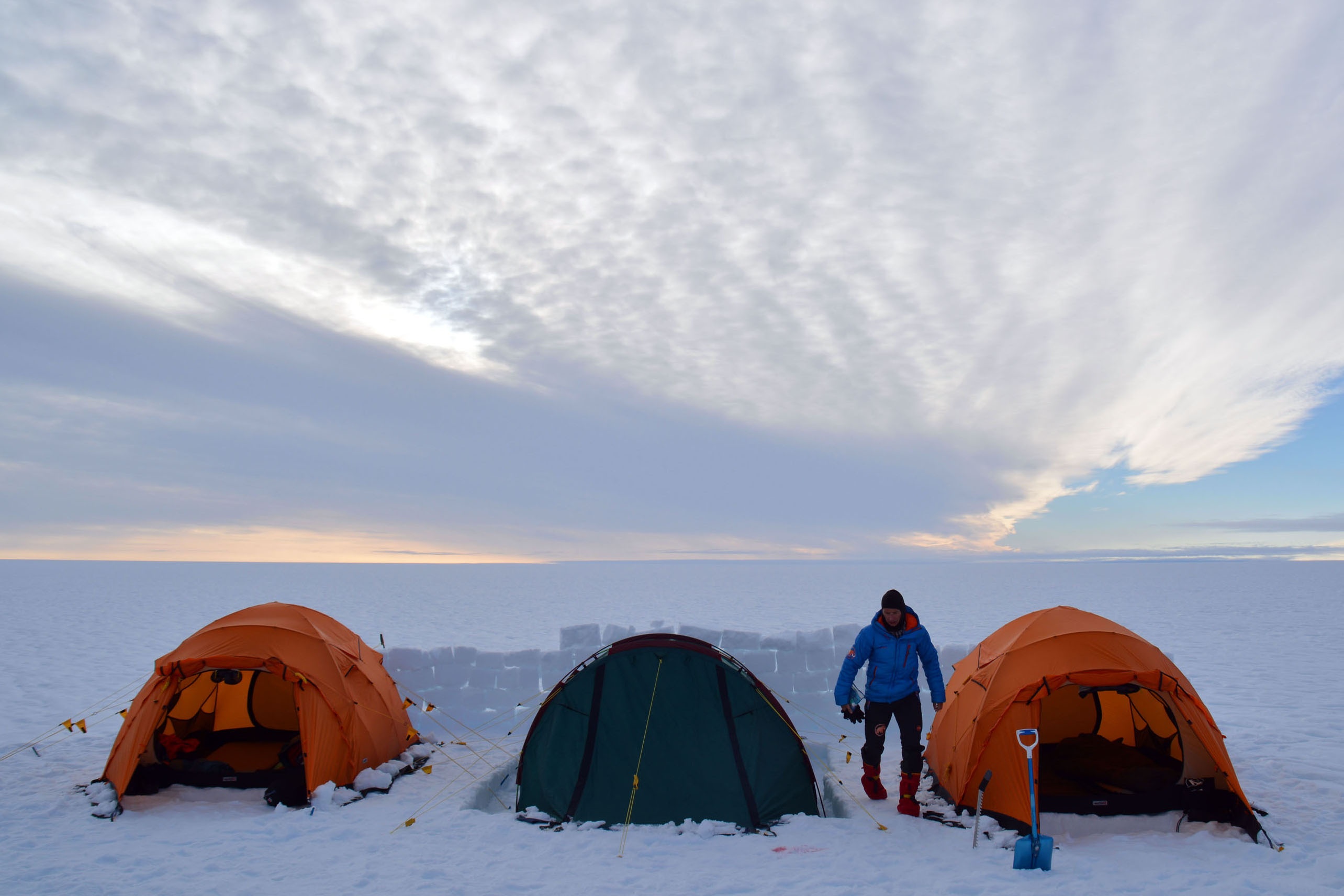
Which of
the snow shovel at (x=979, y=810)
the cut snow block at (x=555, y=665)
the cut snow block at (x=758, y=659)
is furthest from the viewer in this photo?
the cut snow block at (x=555, y=665)

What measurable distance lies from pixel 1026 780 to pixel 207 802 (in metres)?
7.07

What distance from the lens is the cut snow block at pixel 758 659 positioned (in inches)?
376

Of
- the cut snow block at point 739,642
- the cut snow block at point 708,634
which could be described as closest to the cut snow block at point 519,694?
the cut snow block at point 708,634

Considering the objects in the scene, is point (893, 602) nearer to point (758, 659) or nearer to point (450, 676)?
point (758, 659)

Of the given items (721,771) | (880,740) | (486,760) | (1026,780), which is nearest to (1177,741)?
(1026,780)

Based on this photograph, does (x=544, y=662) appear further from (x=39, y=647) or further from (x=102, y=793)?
(x=39, y=647)

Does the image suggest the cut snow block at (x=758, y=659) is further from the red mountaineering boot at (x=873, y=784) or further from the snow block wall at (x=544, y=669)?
the red mountaineering boot at (x=873, y=784)

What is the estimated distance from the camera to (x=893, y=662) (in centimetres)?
648

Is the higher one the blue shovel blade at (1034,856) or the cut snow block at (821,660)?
the cut snow block at (821,660)

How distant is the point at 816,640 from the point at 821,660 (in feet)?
0.84

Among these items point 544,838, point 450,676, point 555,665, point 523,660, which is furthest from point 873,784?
point 450,676

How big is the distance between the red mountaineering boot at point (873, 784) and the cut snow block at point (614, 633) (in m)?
4.08

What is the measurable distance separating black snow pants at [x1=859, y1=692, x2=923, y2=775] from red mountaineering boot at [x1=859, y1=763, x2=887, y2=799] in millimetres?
46

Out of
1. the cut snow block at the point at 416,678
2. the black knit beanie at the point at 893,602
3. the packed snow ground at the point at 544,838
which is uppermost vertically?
the black knit beanie at the point at 893,602
